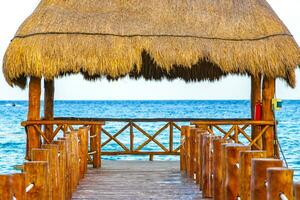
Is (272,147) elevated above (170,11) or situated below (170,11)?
below

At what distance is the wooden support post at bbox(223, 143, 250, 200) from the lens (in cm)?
586

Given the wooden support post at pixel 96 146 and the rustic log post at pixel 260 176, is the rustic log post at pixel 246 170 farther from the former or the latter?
the wooden support post at pixel 96 146

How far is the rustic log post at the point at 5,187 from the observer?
4.04 metres

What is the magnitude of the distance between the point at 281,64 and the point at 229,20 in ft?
4.33

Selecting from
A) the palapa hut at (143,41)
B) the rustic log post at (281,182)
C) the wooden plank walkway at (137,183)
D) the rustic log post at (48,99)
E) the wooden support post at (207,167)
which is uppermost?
the palapa hut at (143,41)

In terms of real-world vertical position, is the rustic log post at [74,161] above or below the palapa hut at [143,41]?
below

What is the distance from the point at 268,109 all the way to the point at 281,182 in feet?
25.8

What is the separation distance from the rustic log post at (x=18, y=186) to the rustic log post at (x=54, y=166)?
5.18 feet

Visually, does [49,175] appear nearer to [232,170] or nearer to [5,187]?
[232,170]

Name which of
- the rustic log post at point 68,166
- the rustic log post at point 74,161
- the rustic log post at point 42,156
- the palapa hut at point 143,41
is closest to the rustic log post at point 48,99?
the palapa hut at point 143,41

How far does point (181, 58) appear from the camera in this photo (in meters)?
11.4

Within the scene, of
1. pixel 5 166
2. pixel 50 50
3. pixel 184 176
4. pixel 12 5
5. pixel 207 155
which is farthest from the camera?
pixel 12 5

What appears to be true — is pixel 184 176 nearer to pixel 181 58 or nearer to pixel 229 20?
pixel 181 58

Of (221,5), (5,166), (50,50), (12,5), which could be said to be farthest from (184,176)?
(12,5)
